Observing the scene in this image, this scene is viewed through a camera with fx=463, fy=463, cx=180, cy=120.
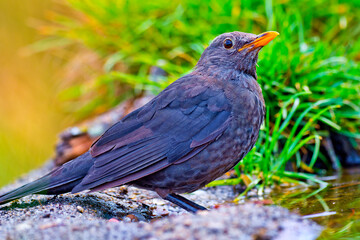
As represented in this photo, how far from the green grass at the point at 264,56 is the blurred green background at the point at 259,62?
0.04 ft

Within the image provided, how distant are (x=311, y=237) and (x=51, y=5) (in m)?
7.56

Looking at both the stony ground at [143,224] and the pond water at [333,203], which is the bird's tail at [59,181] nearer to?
the stony ground at [143,224]

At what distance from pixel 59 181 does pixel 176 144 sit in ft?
2.49

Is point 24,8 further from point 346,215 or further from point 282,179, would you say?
point 346,215

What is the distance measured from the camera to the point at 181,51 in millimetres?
5008

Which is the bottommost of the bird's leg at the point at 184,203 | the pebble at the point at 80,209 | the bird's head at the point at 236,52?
the bird's leg at the point at 184,203

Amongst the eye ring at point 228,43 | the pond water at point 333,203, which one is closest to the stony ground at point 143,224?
the pond water at point 333,203

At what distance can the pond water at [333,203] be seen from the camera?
2211 mm

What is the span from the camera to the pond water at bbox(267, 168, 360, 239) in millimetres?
2211

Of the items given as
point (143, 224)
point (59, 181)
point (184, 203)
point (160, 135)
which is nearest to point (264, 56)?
point (160, 135)

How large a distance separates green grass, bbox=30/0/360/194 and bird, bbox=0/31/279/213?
73cm

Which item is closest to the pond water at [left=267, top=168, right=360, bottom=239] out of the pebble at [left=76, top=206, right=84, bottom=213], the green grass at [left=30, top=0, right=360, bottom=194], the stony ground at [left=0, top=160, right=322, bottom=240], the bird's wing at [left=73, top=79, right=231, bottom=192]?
the stony ground at [left=0, top=160, right=322, bottom=240]

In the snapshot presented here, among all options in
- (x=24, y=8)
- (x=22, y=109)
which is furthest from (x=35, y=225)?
(x=24, y=8)

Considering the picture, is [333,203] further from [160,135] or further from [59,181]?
[59,181]
